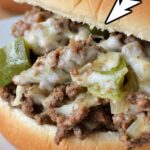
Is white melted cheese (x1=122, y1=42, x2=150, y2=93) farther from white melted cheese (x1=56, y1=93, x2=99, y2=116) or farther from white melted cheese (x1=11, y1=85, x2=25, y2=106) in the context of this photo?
white melted cheese (x1=11, y1=85, x2=25, y2=106)

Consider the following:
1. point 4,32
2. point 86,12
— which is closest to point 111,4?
point 86,12

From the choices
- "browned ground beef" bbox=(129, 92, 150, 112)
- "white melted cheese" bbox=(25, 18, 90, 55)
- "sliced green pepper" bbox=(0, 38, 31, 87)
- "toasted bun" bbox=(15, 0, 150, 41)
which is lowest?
"sliced green pepper" bbox=(0, 38, 31, 87)

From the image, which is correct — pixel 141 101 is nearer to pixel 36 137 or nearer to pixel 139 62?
pixel 139 62

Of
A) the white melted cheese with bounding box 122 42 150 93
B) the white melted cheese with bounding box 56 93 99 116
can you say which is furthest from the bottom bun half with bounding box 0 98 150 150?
the white melted cheese with bounding box 122 42 150 93

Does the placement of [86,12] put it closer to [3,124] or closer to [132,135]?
[132,135]

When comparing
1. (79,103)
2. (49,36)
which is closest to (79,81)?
(79,103)

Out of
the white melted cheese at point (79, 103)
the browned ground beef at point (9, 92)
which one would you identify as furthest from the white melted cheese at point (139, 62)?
the browned ground beef at point (9, 92)

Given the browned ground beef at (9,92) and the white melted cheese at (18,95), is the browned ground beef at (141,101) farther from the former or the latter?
the browned ground beef at (9,92)
